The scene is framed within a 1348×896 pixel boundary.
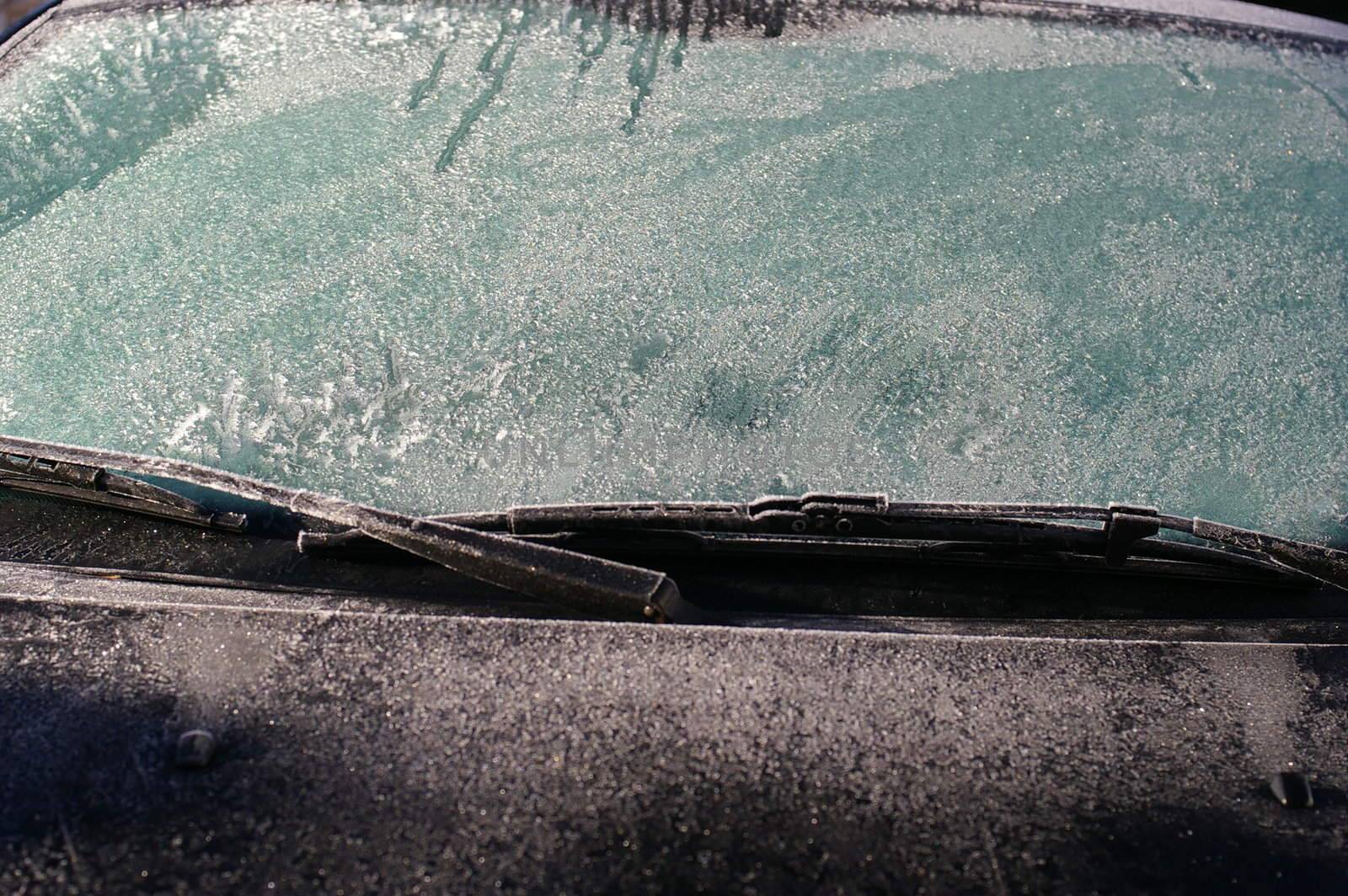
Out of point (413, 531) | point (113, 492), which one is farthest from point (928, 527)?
point (113, 492)

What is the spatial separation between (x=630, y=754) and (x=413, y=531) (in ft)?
1.24

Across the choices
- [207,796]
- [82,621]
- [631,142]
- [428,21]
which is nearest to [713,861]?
[207,796]

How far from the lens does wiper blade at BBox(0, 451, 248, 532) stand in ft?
4.51

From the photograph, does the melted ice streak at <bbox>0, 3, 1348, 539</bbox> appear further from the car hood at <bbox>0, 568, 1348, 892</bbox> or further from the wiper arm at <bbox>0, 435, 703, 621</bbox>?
the car hood at <bbox>0, 568, 1348, 892</bbox>

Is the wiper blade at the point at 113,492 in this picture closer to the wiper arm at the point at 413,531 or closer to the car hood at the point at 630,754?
the wiper arm at the point at 413,531

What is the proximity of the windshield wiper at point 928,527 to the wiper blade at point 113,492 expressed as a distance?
143 millimetres

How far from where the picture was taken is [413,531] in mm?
1286

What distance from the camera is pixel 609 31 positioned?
210cm

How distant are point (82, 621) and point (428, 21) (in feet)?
4.27

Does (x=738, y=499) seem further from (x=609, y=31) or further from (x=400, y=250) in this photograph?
(x=609, y=31)

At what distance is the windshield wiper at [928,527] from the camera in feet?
4.34

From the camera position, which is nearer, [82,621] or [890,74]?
[82,621]

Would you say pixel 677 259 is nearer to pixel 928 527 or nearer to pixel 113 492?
pixel 928 527

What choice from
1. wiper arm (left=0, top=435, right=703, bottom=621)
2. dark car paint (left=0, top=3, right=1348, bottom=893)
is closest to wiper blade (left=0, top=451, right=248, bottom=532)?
wiper arm (left=0, top=435, right=703, bottom=621)
